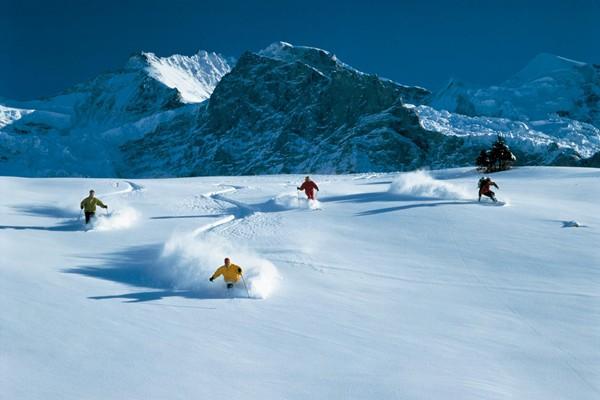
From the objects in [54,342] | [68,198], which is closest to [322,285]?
[54,342]

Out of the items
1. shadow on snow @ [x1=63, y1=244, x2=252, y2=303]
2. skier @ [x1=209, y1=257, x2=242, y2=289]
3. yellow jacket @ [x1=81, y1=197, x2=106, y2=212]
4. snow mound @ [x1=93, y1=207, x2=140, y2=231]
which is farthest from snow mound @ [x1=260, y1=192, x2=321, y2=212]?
skier @ [x1=209, y1=257, x2=242, y2=289]

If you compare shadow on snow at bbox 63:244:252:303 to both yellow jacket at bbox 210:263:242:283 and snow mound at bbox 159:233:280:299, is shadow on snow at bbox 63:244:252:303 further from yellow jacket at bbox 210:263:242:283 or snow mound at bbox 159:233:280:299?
yellow jacket at bbox 210:263:242:283

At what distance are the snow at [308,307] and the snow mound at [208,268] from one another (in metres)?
0.05

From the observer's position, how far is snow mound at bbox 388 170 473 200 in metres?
23.4

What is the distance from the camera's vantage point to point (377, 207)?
21.8 m

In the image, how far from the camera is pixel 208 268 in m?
12.1

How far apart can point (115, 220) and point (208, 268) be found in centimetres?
769

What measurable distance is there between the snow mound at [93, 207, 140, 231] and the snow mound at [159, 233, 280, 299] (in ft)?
15.0

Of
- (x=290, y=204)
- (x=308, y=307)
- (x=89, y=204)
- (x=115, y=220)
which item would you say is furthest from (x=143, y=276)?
(x=290, y=204)

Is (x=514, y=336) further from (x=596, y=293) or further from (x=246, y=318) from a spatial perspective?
(x=246, y=318)

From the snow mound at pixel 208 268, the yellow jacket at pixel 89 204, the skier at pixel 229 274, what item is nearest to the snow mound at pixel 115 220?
the yellow jacket at pixel 89 204

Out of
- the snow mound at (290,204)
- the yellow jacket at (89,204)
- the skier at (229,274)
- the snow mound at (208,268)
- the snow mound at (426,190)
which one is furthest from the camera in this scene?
the snow mound at (426,190)

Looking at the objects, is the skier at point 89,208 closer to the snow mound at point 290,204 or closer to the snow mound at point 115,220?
the snow mound at point 115,220

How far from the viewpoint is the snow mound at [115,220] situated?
58.7 feet
